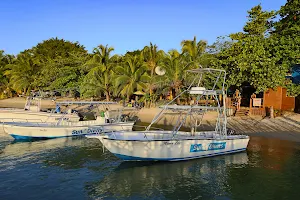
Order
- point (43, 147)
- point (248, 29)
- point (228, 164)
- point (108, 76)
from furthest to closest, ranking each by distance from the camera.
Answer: point (108, 76), point (248, 29), point (43, 147), point (228, 164)

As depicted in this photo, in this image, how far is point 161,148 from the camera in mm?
15781

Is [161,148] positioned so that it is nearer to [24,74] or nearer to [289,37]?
[289,37]

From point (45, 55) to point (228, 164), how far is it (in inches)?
2323

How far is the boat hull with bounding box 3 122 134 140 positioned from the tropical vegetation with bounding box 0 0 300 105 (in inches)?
369

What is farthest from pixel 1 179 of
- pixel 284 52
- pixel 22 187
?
pixel 284 52

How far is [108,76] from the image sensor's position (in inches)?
1748

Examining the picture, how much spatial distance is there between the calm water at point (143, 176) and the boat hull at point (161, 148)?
0.41 m

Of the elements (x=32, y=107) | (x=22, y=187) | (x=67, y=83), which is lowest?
(x=22, y=187)

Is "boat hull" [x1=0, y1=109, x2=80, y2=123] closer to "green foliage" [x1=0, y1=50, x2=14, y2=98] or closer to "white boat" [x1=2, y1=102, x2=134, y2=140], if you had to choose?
"white boat" [x1=2, y1=102, x2=134, y2=140]

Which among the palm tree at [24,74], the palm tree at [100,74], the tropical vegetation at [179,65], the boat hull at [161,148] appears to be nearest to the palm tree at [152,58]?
the tropical vegetation at [179,65]

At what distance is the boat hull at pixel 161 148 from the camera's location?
15.5 meters

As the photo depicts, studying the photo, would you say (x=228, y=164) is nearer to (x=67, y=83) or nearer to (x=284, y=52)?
(x=284, y=52)

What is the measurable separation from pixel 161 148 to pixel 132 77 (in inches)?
1021

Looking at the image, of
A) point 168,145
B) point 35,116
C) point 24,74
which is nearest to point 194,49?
point 35,116
